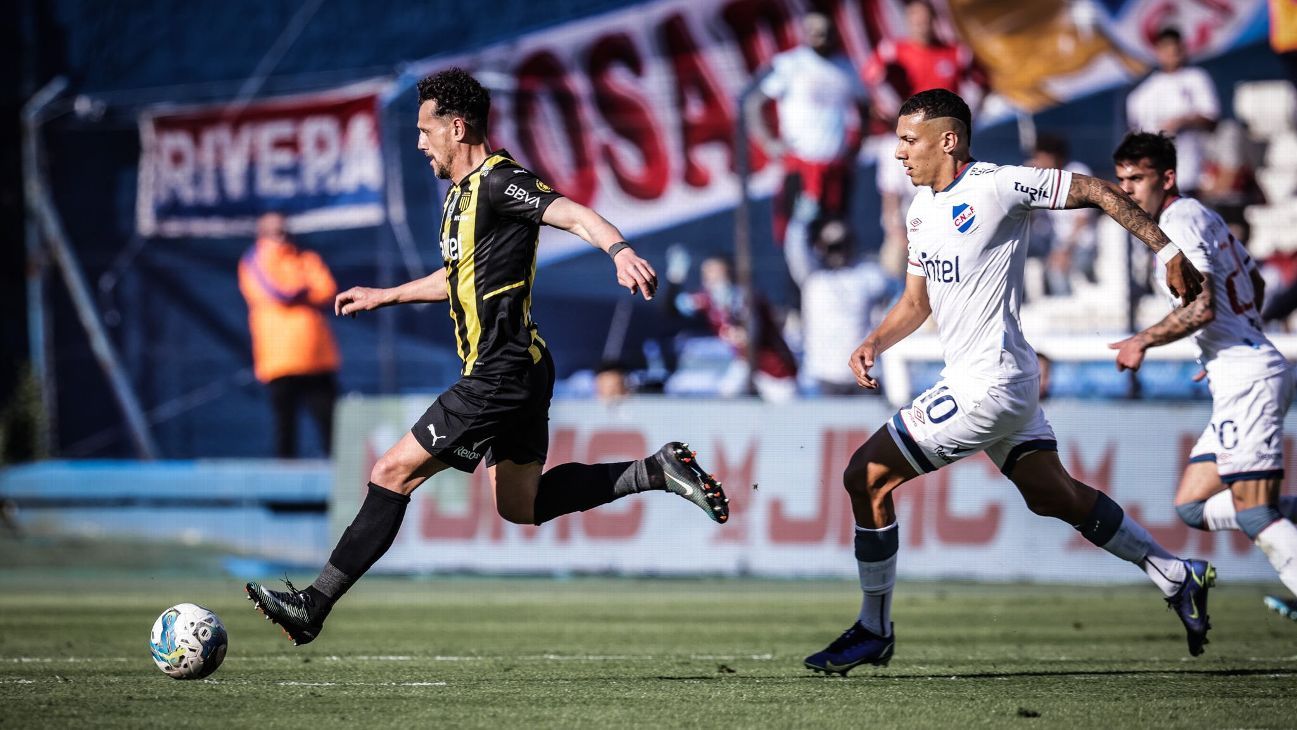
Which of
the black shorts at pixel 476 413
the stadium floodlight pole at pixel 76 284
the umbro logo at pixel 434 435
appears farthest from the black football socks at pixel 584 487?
the stadium floodlight pole at pixel 76 284

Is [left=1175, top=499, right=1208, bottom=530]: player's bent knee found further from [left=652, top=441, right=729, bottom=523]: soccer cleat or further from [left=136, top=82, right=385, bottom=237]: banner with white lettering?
[left=136, top=82, right=385, bottom=237]: banner with white lettering

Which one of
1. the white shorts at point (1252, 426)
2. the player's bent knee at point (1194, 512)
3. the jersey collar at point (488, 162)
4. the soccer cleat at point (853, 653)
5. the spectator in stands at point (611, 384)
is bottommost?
the soccer cleat at point (853, 653)

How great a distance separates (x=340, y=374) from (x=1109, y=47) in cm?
948

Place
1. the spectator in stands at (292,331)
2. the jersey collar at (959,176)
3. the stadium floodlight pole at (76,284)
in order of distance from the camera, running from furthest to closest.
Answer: the stadium floodlight pole at (76,284), the spectator in stands at (292,331), the jersey collar at (959,176)

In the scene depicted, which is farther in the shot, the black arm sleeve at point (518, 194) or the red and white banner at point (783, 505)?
the red and white banner at point (783, 505)

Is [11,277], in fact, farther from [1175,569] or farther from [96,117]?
[1175,569]

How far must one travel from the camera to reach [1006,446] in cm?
708

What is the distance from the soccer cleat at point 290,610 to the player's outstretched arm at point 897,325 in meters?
2.52

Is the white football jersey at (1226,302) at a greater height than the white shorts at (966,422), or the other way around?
the white football jersey at (1226,302)

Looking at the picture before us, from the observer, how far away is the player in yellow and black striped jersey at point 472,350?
259 inches

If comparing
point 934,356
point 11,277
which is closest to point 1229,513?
point 934,356

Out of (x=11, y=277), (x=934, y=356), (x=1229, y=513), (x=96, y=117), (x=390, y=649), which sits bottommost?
(x=390, y=649)

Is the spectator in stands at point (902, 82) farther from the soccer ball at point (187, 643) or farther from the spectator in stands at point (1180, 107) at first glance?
the soccer ball at point (187, 643)

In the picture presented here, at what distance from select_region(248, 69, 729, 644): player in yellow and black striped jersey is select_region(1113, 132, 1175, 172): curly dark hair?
110 inches
